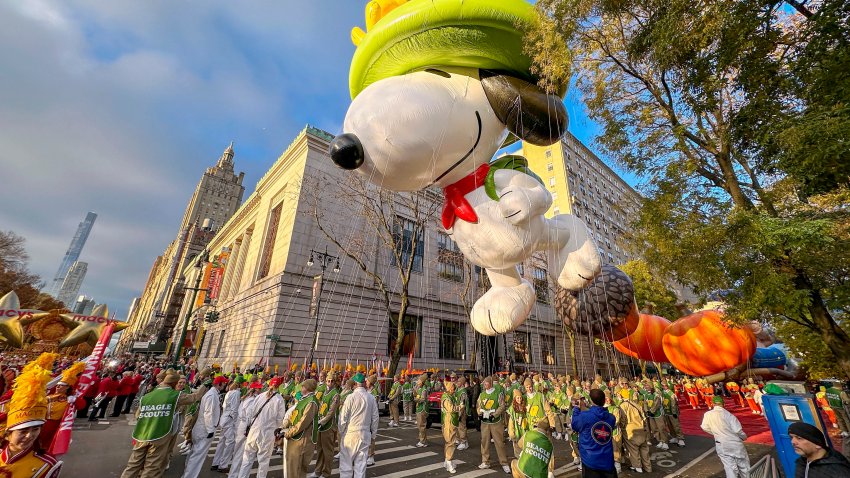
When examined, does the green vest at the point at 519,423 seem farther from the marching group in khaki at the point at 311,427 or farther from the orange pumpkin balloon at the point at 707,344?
the orange pumpkin balloon at the point at 707,344

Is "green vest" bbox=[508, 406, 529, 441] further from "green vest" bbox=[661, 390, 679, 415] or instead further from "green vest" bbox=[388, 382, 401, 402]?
"green vest" bbox=[388, 382, 401, 402]

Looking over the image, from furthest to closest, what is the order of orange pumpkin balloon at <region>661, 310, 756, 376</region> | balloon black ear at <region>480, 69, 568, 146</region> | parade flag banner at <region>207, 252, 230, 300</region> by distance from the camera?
parade flag banner at <region>207, 252, 230, 300</region>
orange pumpkin balloon at <region>661, 310, 756, 376</region>
balloon black ear at <region>480, 69, 568, 146</region>

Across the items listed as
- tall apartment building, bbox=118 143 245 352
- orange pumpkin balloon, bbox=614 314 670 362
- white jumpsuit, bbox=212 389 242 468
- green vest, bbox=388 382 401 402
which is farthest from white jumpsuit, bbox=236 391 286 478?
tall apartment building, bbox=118 143 245 352

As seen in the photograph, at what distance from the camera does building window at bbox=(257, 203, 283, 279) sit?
23.7 meters

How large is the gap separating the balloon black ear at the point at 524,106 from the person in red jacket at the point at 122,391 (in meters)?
14.6

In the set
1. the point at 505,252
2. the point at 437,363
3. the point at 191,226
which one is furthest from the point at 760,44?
the point at 191,226

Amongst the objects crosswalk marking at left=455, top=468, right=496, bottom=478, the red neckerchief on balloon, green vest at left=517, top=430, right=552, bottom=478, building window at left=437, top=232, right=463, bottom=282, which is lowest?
crosswalk marking at left=455, top=468, right=496, bottom=478

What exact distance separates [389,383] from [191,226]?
7560 centimetres

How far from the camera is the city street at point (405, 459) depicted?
6.25m

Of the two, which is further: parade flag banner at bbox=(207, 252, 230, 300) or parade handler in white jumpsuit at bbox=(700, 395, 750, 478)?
parade flag banner at bbox=(207, 252, 230, 300)

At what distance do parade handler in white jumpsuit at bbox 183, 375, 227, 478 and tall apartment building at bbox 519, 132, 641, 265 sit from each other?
3197 centimetres

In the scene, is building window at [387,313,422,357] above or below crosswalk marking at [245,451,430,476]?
above

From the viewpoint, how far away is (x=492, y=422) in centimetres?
741

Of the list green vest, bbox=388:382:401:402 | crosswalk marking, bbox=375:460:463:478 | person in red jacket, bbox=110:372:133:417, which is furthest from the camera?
green vest, bbox=388:382:401:402
